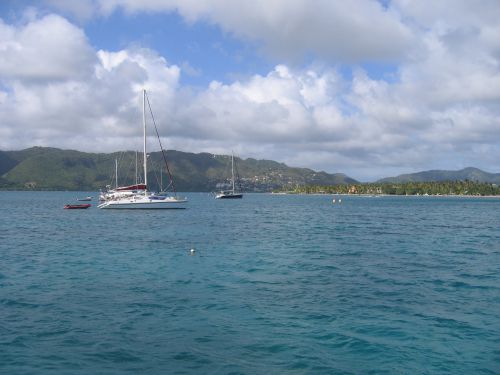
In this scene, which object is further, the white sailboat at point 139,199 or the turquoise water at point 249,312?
the white sailboat at point 139,199

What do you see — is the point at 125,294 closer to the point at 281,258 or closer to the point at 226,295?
the point at 226,295

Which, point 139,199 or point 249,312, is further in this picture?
point 139,199

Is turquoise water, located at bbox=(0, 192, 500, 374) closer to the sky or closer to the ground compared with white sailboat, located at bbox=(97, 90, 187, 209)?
closer to the ground

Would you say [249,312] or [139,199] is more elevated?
[139,199]

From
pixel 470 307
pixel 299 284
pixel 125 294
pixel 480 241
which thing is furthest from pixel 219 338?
pixel 480 241

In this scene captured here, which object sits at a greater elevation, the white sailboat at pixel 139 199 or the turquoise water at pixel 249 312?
the white sailboat at pixel 139 199

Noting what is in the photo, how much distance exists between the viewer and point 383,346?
17844mm

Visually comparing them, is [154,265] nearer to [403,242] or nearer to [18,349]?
[18,349]

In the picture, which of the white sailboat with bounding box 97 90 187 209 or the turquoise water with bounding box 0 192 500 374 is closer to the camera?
the turquoise water with bounding box 0 192 500 374

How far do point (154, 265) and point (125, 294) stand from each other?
10.6 metres

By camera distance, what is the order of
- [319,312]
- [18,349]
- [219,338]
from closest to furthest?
[18,349] < [219,338] < [319,312]

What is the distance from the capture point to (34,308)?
73.9 ft

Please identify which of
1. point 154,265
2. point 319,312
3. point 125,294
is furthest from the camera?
point 154,265

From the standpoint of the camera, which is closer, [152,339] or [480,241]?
[152,339]
